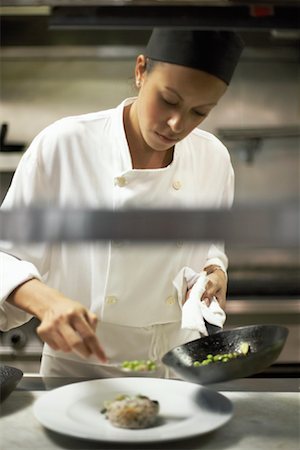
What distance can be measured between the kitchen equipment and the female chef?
63 millimetres

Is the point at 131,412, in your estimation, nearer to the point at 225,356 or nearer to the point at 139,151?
the point at 225,356

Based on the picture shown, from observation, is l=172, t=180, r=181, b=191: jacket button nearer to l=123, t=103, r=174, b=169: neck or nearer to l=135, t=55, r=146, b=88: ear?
l=123, t=103, r=174, b=169: neck

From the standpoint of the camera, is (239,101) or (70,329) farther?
(239,101)

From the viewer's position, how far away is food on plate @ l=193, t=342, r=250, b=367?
77cm

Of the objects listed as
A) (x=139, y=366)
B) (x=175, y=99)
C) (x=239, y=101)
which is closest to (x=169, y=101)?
(x=175, y=99)

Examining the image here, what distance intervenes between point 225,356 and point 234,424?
0.26 ft

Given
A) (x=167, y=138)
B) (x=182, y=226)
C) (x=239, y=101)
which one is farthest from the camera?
(x=239, y=101)

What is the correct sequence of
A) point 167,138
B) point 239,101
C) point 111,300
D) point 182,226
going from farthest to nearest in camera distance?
1. point 239,101
2. point 111,300
3. point 167,138
4. point 182,226

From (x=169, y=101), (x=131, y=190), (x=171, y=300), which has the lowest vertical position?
(x=171, y=300)

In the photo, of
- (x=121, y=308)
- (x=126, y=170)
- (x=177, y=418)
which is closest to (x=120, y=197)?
(x=126, y=170)

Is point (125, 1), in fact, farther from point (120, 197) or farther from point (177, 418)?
point (177, 418)

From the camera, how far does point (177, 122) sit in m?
0.73

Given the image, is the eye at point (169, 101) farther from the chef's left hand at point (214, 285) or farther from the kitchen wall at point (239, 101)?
the kitchen wall at point (239, 101)

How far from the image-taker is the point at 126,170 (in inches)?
33.8
